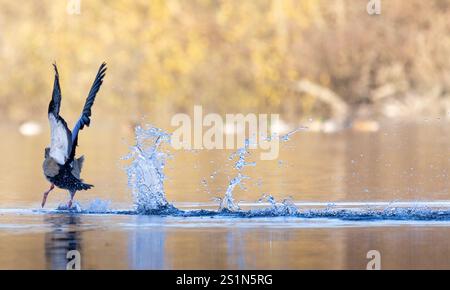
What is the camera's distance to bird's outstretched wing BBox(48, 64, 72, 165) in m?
13.6

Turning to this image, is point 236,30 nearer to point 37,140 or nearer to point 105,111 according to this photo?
point 105,111

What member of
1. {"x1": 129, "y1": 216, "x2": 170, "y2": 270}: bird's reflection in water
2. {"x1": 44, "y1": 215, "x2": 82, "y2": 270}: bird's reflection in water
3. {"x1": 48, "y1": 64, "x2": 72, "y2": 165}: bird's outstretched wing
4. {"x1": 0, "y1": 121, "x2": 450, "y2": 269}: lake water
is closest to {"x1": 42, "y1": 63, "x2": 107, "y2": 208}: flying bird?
{"x1": 48, "y1": 64, "x2": 72, "y2": 165}: bird's outstretched wing

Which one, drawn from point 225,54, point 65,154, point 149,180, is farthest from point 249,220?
point 225,54

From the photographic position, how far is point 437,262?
1023 centimetres

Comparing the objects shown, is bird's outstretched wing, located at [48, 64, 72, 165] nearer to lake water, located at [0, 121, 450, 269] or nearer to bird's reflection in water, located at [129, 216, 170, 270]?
lake water, located at [0, 121, 450, 269]

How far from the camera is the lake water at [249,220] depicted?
10516 mm

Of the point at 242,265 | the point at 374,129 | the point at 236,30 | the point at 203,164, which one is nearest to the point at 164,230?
the point at 242,265

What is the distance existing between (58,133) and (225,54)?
2627cm

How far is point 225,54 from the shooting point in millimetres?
39969

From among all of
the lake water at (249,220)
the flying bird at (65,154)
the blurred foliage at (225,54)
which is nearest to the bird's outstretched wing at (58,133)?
the flying bird at (65,154)

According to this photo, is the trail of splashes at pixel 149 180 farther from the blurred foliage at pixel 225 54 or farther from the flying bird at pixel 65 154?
the blurred foliage at pixel 225 54

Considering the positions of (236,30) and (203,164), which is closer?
(203,164)
